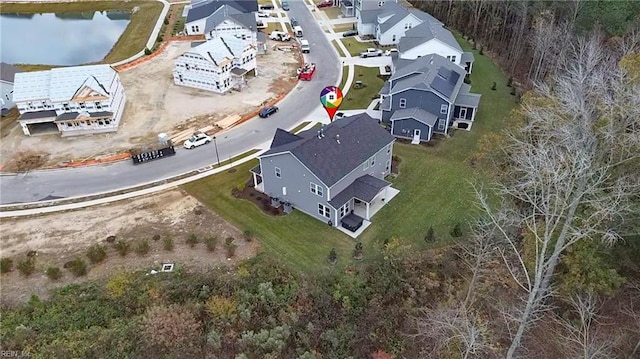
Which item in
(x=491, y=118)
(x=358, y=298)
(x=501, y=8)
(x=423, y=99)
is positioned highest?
(x=501, y=8)

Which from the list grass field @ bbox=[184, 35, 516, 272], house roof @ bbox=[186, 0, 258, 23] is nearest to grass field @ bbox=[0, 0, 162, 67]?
house roof @ bbox=[186, 0, 258, 23]

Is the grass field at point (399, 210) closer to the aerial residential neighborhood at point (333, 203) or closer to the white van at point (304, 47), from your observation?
the aerial residential neighborhood at point (333, 203)

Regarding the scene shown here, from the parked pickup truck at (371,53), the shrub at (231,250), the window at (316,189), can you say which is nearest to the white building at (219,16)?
the parked pickup truck at (371,53)

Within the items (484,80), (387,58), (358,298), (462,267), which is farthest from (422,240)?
(387,58)

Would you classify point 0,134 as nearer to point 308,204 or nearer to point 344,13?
point 308,204

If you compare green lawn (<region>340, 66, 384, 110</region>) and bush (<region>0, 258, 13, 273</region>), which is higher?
green lawn (<region>340, 66, 384, 110</region>)

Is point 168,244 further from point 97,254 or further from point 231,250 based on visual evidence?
point 97,254

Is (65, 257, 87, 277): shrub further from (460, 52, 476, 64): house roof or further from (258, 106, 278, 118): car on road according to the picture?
(460, 52, 476, 64): house roof
